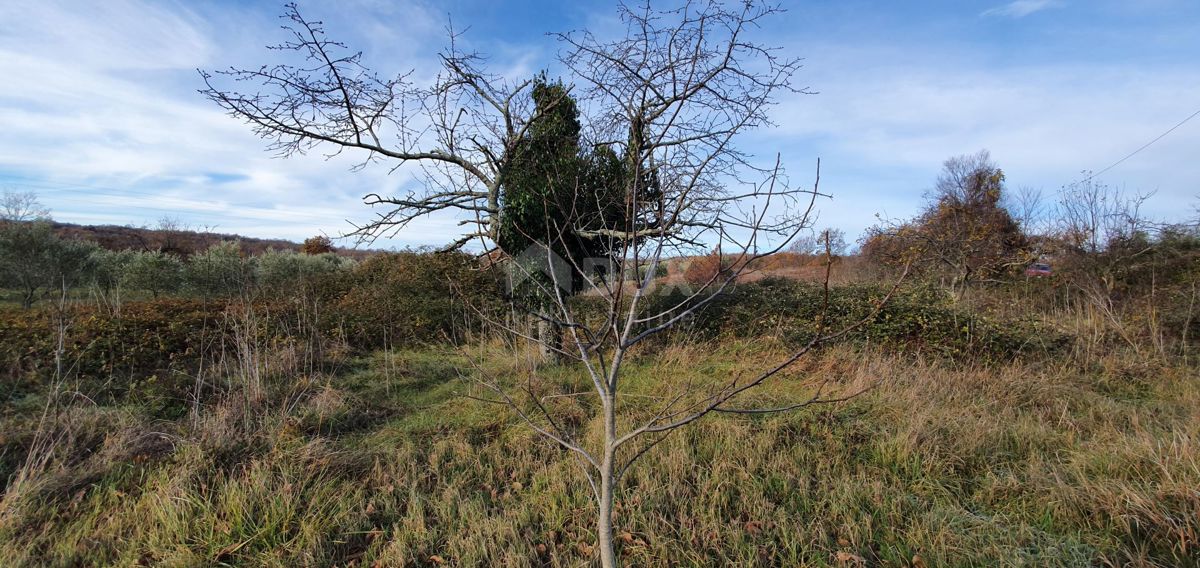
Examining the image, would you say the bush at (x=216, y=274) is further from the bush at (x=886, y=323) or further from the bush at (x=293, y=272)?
the bush at (x=886, y=323)

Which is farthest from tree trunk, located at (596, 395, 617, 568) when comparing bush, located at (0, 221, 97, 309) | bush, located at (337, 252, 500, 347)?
bush, located at (0, 221, 97, 309)

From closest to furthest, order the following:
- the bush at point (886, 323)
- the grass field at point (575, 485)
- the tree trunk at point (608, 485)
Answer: the tree trunk at point (608, 485) → the grass field at point (575, 485) → the bush at point (886, 323)

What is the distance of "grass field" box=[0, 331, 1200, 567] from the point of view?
8.44 feet

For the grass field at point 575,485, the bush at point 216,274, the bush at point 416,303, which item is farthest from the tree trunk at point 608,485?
the bush at point 216,274

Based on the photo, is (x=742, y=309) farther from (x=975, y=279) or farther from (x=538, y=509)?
(x=538, y=509)

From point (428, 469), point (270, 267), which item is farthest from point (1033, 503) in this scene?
point (270, 267)

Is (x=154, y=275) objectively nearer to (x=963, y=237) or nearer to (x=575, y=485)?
(x=575, y=485)

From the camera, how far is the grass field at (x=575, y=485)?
2.57m

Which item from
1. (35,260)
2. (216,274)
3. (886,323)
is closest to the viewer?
(886,323)

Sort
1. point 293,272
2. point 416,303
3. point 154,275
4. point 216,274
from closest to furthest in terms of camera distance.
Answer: point 416,303
point 216,274
point 154,275
point 293,272

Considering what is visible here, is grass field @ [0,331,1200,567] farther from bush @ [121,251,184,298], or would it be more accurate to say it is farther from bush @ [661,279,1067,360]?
bush @ [121,251,184,298]

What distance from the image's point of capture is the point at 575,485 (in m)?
3.22

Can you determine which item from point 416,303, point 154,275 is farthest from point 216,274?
point 416,303

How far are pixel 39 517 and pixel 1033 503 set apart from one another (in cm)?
571
